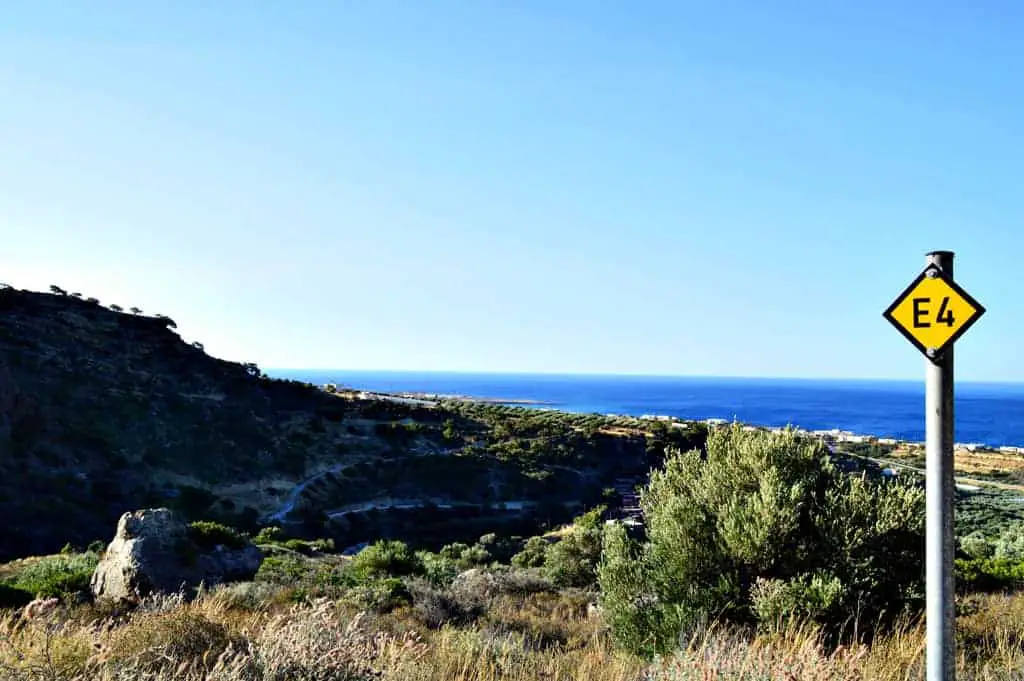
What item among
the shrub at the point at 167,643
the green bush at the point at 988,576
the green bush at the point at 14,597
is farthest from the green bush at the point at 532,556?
the shrub at the point at 167,643

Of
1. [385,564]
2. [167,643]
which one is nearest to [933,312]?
[167,643]

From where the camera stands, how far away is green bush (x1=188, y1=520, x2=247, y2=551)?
13562 millimetres

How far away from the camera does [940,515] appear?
10.6 ft

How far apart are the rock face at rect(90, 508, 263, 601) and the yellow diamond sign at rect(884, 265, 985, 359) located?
10419mm

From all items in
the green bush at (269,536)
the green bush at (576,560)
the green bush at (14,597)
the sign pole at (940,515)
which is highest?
the sign pole at (940,515)

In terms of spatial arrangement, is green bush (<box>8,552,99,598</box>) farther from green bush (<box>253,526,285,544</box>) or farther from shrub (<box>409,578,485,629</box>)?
green bush (<box>253,526,285,544</box>)

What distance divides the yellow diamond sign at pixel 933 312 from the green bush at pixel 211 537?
13.4 metres

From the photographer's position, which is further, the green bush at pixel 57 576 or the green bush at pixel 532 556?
the green bush at pixel 532 556

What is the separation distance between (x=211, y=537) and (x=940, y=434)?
46.4ft

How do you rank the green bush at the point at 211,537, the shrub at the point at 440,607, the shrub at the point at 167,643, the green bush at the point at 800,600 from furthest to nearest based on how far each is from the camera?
the green bush at the point at 211,537 < the shrub at the point at 440,607 < the green bush at the point at 800,600 < the shrub at the point at 167,643

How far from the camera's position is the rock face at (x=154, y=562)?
10.5 m

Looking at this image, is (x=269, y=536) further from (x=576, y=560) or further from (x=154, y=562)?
(x=154, y=562)

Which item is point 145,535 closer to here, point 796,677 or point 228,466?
point 796,677

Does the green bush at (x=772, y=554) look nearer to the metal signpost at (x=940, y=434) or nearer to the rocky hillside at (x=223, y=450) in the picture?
the metal signpost at (x=940, y=434)
